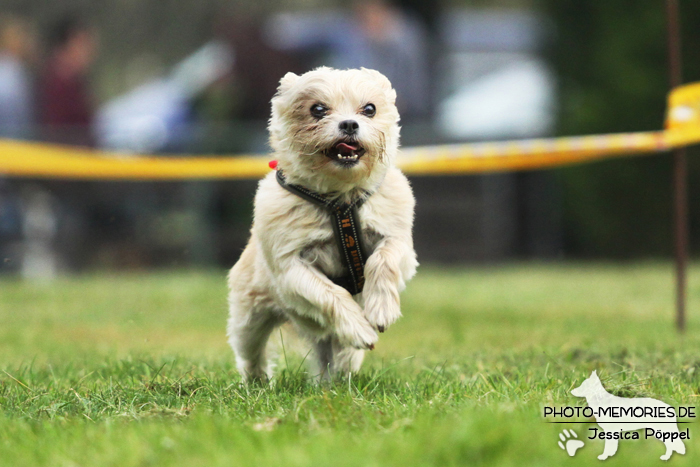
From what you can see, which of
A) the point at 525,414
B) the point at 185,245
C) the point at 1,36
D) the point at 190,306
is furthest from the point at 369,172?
the point at 1,36

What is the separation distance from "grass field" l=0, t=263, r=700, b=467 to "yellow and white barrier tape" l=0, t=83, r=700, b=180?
1.26m

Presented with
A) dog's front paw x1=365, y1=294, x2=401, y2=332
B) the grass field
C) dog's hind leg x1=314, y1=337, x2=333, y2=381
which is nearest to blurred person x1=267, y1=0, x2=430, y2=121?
the grass field

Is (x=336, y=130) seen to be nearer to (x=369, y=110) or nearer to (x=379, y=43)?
(x=369, y=110)

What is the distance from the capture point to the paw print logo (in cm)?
254

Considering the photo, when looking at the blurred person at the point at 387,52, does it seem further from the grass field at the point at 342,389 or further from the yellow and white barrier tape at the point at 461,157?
the grass field at the point at 342,389

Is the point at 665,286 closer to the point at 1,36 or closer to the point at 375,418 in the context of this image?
the point at 375,418

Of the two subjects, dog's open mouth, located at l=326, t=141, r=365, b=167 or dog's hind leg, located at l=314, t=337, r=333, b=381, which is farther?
dog's hind leg, located at l=314, t=337, r=333, b=381

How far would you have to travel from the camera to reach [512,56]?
54.1 ft

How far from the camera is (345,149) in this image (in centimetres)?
379

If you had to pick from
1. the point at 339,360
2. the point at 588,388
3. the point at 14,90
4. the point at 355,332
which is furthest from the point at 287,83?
the point at 14,90

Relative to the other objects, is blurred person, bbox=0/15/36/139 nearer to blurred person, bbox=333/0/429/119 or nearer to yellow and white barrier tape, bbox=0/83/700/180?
yellow and white barrier tape, bbox=0/83/700/180

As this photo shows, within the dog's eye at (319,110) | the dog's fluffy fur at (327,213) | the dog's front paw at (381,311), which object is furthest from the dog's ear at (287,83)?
the dog's front paw at (381,311)

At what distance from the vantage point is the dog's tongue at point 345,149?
12.4 ft

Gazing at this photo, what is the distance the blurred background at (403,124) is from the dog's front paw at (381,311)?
8104 mm
